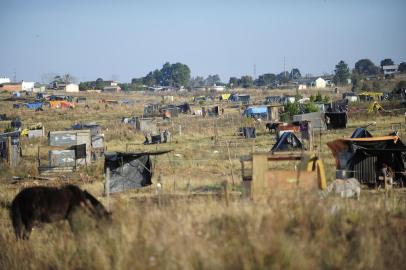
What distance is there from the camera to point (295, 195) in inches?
306

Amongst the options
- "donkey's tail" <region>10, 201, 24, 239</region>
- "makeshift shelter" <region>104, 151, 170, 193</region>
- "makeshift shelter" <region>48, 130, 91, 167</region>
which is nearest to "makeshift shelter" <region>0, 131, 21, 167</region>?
"makeshift shelter" <region>48, 130, 91, 167</region>

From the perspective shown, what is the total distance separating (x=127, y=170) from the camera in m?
21.0

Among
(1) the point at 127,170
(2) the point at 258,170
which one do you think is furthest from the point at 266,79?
(2) the point at 258,170

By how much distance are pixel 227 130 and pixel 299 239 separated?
3911 centimetres

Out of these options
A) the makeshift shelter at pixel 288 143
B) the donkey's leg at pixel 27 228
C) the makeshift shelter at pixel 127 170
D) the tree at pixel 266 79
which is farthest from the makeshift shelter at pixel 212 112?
the tree at pixel 266 79

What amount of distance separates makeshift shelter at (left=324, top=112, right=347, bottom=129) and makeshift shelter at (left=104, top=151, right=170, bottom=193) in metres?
24.8

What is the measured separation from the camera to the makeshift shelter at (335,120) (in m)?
42.8

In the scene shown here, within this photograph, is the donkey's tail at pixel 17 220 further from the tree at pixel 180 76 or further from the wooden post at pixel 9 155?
the tree at pixel 180 76

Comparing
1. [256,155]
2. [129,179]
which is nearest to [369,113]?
[129,179]

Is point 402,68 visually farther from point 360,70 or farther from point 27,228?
→ point 27,228

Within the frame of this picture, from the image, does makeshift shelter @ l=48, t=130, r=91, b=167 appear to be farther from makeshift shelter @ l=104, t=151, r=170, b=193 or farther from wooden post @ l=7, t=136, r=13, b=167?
makeshift shelter @ l=104, t=151, r=170, b=193

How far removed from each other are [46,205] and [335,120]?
116 ft

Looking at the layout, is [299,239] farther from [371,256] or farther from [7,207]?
[7,207]

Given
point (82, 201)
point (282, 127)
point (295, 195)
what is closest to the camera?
point (295, 195)
